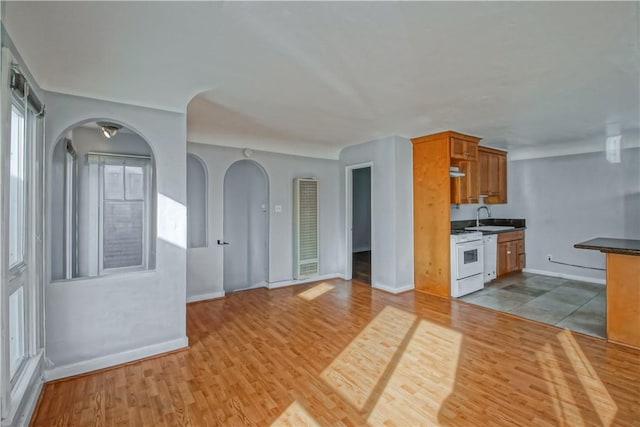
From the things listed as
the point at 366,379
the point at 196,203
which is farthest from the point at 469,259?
the point at 196,203

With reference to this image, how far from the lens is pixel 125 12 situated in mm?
1600

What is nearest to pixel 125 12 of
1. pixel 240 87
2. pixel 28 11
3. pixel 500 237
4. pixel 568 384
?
pixel 28 11

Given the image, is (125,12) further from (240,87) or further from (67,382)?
(67,382)

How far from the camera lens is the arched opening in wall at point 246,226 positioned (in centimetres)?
497

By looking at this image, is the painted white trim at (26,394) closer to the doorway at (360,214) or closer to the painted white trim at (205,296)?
the painted white trim at (205,296)

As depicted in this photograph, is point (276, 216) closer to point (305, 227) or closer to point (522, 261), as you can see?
point (305, 227)

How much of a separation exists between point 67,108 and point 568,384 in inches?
176

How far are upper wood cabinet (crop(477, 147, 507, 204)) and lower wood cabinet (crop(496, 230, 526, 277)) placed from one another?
2.43 ft

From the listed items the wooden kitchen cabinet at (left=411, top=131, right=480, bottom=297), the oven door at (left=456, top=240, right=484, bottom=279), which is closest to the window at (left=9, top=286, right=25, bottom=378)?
the wooden kitchen cabinet at (left=411, top=131, right=480, bottom=297)

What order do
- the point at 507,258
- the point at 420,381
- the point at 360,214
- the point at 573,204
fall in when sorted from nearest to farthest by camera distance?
the point at 420,381 → the point at 573,204 → the point at 507,258 → the point at 360,214

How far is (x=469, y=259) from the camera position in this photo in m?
4.56

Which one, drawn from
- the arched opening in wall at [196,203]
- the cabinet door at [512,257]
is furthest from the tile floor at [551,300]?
the arched opening in wall at [196,203]

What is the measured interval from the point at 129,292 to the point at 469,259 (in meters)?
4.34

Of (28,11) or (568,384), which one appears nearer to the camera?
(28,11)
